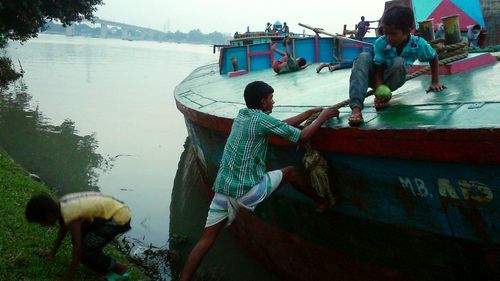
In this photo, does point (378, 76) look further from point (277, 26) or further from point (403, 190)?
point (277, 26)

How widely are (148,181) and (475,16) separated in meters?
5.60

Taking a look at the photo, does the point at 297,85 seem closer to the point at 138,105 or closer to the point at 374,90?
the point at 374,90

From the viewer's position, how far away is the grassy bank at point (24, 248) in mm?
3416

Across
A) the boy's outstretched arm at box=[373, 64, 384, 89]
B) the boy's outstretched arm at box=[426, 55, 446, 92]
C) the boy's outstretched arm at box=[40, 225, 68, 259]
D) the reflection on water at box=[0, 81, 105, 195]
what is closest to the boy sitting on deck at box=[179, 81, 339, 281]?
the boy's outstretched arm at box=[373, 64, 384, 89]

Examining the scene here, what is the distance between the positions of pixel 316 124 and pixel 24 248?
261cm

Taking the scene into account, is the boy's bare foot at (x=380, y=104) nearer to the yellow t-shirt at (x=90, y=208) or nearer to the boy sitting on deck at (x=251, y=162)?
the boy sitting on deck at (x=251, y=162)

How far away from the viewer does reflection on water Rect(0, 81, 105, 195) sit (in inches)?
300

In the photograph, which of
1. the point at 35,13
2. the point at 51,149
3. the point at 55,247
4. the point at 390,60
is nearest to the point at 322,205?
the point at 390,60

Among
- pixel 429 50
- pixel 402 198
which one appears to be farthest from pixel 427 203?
pixel 429 50

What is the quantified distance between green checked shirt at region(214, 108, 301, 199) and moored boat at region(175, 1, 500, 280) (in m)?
0.34

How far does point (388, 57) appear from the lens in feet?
10.4

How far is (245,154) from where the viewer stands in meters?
2.90

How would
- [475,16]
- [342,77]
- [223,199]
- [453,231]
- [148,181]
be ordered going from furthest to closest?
[148,181] < [475,16] < [342,77] < [223,199] < [453,231]

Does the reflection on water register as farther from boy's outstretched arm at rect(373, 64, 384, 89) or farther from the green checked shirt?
boy's outstretched arm at rect(373, 64, 384, 89)
